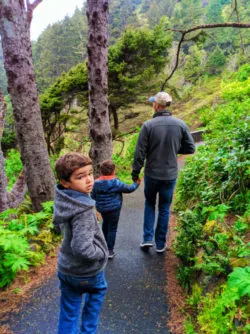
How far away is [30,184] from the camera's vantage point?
477 centimetres

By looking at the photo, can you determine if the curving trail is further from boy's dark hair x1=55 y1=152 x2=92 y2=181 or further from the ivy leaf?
boy's dark hair x1=55 y1=152 x2=92 y2=181

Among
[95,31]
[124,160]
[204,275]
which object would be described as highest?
[95,31]

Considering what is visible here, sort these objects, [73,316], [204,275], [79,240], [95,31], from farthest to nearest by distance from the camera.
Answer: [95,31]
[204,275]
[73,316]
[79,240]

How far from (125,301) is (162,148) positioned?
198 cm

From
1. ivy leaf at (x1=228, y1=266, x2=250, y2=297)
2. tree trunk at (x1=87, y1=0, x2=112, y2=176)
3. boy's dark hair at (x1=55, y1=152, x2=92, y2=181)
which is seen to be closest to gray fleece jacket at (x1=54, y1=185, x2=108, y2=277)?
boy's dark hair at (x1=55, y1=152, x2=92, y2=181)

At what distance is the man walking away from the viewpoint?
3.35 metres

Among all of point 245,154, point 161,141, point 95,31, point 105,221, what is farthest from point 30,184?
point 245,154

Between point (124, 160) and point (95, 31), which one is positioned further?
→ point (124, 160)

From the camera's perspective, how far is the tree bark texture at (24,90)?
13.4 feet

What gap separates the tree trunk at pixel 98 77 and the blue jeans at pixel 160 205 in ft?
6.76

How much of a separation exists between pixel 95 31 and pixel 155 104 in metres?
2.28

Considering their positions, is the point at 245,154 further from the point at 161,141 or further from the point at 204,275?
the point at 204,275

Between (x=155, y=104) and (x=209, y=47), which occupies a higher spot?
(x=209, y=47)

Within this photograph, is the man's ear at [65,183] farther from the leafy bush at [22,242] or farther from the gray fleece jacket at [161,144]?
the gray fleece jacket at [161,144]
